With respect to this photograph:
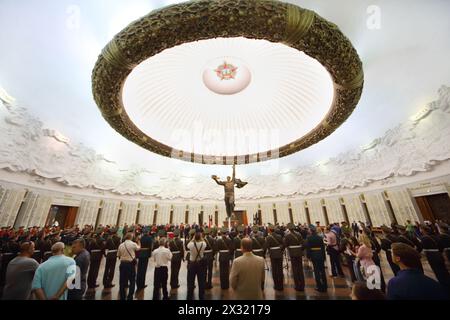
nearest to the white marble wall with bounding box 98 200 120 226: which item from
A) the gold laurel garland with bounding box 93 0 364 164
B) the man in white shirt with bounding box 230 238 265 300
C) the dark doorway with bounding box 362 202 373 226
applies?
the gold laurel garland with bounding box 93 0 364 164

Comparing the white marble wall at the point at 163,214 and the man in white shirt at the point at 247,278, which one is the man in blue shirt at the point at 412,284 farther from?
the white marble wall at the point at 163,214

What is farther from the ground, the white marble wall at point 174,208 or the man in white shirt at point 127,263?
the white marble wall at point 174,208

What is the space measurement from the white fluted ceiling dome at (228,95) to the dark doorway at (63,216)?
13.9 m

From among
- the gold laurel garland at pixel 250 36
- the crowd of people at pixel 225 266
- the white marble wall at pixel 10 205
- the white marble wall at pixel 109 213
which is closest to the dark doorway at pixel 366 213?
the crowd of people at pixel 225 266

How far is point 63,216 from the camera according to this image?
15.2 metres

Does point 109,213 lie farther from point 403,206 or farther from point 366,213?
point 403,206

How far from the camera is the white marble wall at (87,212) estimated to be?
15966 millimetres

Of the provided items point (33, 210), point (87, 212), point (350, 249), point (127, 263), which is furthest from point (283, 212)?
point (33, 210)

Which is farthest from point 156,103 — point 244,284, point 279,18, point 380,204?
point 380,204

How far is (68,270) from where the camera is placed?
2.84 metres

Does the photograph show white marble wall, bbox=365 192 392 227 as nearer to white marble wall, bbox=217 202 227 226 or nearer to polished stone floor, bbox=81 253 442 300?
polished stone floor, bbox=81 253 442 300

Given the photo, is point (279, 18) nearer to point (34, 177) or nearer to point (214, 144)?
point (214, 144)

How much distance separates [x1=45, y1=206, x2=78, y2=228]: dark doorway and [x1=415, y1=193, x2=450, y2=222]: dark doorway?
2754 centimetres
